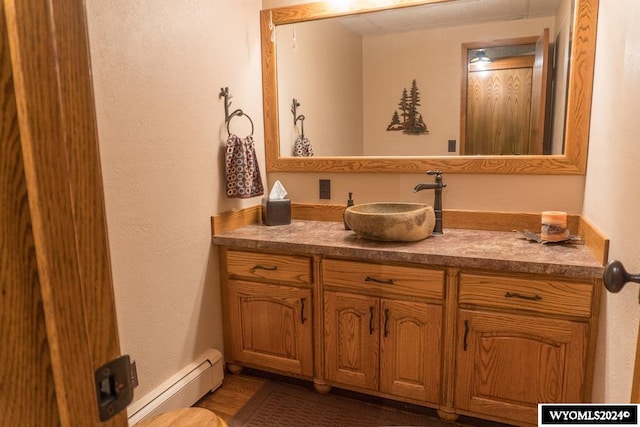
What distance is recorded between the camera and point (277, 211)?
7.95ft

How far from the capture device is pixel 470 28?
85.7 inches

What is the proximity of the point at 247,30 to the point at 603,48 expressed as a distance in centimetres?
174

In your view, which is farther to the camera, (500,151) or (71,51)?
(500,151)

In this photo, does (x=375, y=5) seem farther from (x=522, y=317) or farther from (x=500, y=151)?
(x=522, y=317)

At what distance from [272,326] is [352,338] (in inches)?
16.8

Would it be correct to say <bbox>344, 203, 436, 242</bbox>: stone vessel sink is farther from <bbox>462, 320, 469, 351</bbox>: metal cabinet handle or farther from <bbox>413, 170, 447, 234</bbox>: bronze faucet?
<bbox>462, 320, 469, 351</bbox>: metal cabinet handle

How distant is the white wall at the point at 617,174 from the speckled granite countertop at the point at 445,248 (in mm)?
157

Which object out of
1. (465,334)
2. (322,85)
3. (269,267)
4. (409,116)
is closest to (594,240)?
(465,334)

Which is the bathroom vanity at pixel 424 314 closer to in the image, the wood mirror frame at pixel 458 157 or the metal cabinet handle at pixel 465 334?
the metal cabinet handle at pixel 465 334

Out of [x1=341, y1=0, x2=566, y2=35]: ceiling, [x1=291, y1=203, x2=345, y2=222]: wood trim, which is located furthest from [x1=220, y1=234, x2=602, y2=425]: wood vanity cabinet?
[x1=341, y1=0, x2=566, y2=35]: ceiling

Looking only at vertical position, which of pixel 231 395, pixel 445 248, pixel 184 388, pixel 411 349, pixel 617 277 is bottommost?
pixel 231 395

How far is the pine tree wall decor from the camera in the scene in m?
2.32

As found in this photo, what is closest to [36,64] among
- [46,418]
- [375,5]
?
[46,418]

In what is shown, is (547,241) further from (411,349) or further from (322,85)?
(322,85)
